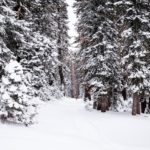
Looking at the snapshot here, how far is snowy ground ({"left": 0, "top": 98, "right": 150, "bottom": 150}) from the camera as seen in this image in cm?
901

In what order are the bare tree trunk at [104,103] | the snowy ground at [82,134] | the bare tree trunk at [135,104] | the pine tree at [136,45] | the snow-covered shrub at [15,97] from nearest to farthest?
the snowy ground at [82,134] → the snow-covered shrub at [15,97] → the pine tree at [136,45] → the bare tree trunk at [135,104] → the bare tree trunk at [104,103]

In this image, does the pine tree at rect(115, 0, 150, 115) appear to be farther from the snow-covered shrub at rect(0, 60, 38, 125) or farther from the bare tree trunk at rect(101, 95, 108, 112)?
the snow-covered shrub at rect(0, 60, 38, 125)

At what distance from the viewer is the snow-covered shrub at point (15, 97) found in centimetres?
1098

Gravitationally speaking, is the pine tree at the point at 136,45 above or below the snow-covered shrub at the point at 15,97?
above

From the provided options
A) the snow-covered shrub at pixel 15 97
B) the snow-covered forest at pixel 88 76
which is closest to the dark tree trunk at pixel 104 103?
the snow-covered forest at pixel 88 76

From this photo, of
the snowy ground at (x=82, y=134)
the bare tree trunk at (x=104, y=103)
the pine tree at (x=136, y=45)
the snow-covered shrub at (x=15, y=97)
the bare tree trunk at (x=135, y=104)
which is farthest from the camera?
the bare tree trunk at (x=104, y=103)

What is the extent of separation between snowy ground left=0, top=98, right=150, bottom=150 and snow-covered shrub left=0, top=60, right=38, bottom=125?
58 cm

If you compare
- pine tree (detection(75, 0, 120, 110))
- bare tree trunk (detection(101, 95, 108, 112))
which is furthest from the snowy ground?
pine tree (detection(75, 0, 120, 110))

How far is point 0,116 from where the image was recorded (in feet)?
37.1

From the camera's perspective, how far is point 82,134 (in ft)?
43.8

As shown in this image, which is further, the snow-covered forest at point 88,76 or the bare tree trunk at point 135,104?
the bare tree trunk at point 135,104

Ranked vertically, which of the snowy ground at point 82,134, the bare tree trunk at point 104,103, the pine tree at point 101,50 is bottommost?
the snowy ground at point 82,134

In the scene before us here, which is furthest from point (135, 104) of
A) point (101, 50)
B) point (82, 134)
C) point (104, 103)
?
point (82, 134)

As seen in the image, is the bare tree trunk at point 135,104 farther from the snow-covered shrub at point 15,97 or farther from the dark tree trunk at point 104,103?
the snow-covered shrub at point 15,97
